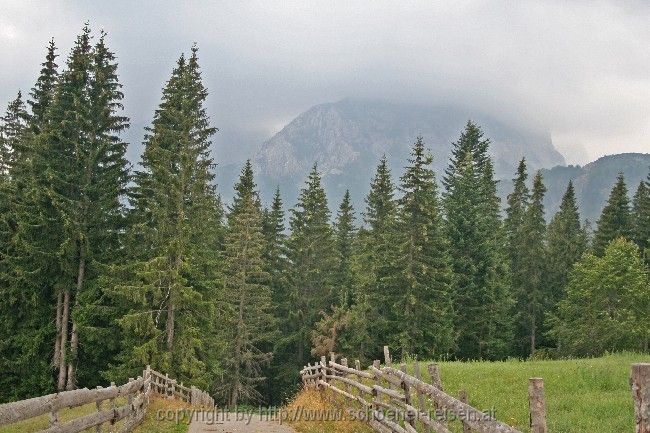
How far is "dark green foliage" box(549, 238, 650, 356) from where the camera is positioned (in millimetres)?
34312

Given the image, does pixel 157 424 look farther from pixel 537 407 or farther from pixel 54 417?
pixel 537 407

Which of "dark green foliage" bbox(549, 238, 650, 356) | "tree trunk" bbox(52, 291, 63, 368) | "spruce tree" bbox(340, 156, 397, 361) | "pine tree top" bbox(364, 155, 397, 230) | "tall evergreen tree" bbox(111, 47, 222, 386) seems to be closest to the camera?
"tall evergreen tree" bbox(111, 47, 222, 386)

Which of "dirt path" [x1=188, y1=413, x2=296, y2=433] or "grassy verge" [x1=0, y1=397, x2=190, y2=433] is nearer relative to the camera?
"grassy verge" [x1=0, y1=397, x2=190, y2=433]

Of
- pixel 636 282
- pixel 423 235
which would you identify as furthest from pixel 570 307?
pixel 423 235

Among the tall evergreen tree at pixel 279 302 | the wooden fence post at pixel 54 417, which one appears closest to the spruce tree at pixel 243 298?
the tall evergreen tree at pixel 279 302

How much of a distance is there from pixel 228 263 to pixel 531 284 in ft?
97.0

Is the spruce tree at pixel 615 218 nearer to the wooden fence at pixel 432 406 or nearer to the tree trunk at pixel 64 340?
the wooden fence at pixel 432 406

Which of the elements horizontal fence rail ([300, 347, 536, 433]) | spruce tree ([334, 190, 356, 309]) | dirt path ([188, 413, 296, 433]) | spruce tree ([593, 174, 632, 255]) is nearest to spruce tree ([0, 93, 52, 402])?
dirt path ([188, 413, 296, 433])

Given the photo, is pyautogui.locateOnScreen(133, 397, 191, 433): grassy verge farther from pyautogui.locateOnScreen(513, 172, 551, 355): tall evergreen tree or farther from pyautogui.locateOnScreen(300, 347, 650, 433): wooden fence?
pyautogui.locateOnScreen(513, 172, 551, 355): tall evergreen tree

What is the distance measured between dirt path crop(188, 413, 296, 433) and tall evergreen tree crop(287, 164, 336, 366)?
33.2 m

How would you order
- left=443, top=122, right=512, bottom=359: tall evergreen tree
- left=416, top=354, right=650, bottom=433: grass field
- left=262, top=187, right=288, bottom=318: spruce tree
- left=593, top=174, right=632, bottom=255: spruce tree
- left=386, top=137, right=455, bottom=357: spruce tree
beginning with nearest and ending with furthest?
left=416, top=354, right=650, bottom=433: grass field → left=386, top=137, right=455, bottom=357: spruce tree → left=443, top=122, right=512, bottom=359: tall evergreen tree → left=593, top=174, right=632, bottom=255: spruce tree → left=262, top=187, right=288, bottom=318: spruce tree

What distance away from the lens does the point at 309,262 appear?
49594 mm

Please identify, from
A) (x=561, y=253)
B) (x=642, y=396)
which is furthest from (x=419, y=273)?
(x=642, y=396)

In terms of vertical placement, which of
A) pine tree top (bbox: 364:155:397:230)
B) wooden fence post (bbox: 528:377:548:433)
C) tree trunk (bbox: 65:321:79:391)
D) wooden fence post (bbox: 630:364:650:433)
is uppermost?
pine tree top (bbox: 364:155:397:230)
